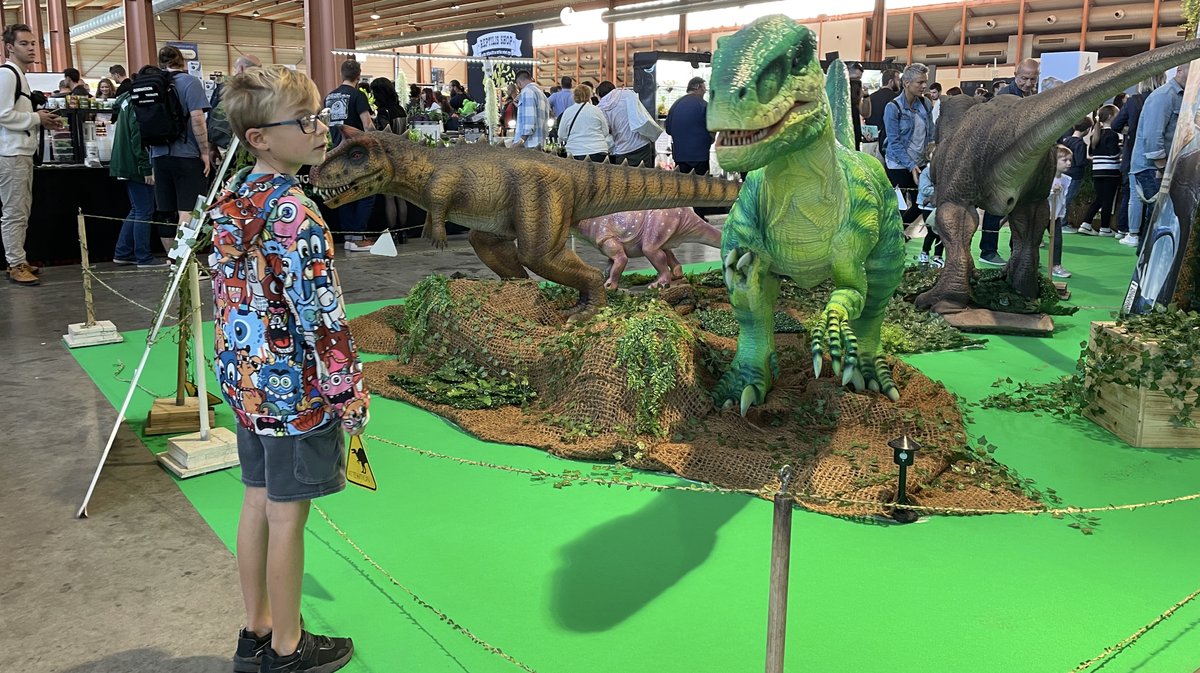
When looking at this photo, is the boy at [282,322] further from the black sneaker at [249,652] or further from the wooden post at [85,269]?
Answer: the wooden post at [85,269]

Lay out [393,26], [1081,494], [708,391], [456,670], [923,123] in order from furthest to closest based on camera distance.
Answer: [393,26] < [923,123] < [708,391] < [1081,494] < [456,670]

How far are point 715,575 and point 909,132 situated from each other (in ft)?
23.3

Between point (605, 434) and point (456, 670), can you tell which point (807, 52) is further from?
point (456, 670)

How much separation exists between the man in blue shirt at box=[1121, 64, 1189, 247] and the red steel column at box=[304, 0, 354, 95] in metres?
9.55

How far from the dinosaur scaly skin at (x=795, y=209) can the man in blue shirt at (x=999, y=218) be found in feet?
16.3

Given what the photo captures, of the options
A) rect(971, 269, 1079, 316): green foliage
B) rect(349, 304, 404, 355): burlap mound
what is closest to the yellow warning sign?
rect(349, 304, 404, 355): burlap mound

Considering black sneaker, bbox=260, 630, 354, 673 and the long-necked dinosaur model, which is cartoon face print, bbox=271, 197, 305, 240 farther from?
the long-necked dinosaur model

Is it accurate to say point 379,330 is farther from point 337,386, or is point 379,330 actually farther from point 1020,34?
point 1020,34

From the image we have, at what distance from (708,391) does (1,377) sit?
400 centimetres

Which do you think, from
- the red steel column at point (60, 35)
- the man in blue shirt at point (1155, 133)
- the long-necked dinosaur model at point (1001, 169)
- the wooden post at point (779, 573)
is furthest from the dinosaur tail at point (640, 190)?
the red steel column at point (60, 35)

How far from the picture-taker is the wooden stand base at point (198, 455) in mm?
3807

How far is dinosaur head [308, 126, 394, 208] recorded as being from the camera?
506 cm

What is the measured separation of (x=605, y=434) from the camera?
4.04 metres

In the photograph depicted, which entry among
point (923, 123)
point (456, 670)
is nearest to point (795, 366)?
point (456, 670)
